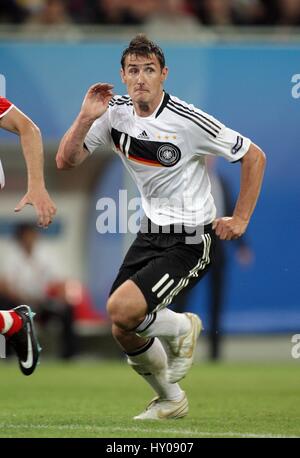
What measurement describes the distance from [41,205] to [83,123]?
779 millimetres

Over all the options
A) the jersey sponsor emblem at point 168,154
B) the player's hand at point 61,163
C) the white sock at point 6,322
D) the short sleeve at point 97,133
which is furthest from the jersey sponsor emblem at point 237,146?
the white sock at point 6,322

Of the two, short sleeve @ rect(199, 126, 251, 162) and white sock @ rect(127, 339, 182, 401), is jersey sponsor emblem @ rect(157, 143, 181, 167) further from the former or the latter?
white sock @ rect(127, 339, 182, 401)

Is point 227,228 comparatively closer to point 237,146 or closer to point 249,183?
point 249,183

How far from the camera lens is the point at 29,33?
1438cm

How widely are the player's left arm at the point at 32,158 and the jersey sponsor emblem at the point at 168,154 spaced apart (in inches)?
33.6

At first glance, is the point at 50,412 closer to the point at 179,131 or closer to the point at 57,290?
the point at 179,131

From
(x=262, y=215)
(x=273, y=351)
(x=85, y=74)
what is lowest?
(x=273, y=351)

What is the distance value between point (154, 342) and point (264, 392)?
9.14 ft

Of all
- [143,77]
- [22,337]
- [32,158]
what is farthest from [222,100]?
[22,337]

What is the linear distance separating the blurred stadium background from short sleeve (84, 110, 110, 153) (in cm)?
584

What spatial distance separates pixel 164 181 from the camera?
8188 millimetres

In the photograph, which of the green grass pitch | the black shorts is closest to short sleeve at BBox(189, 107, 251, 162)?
the black shorts

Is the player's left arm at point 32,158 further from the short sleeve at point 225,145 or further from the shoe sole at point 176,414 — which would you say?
the shoe sole at point 176,414
